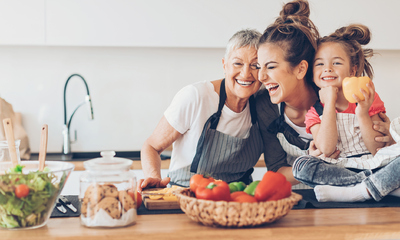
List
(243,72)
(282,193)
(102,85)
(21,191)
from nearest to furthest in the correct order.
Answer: (21,191) < (282,193) < (243,72) < (102,85)

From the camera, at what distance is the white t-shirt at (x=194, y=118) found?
1899 mm

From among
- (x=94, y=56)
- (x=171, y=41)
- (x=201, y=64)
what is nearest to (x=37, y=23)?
(x=94, y=56)

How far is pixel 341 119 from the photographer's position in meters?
1.67

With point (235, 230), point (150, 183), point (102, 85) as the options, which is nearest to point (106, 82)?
point (102, 85)

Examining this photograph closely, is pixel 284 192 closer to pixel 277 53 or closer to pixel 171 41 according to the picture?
pixel 277 53

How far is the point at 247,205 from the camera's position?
1.03 m

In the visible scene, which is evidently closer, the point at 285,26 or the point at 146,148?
the point at 285,26

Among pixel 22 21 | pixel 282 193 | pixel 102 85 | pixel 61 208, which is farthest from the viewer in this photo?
→ pixel 102 85

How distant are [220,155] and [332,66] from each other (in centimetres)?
58

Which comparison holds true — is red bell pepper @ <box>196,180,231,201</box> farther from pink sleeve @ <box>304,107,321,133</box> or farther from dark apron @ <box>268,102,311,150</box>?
dark apron @ <box>268,102,311,150</box>

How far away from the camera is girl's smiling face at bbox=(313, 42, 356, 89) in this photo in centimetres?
168

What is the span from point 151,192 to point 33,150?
1928 millimetres

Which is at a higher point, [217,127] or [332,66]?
[332,66]

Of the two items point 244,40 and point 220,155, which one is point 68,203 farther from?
point 244,40
